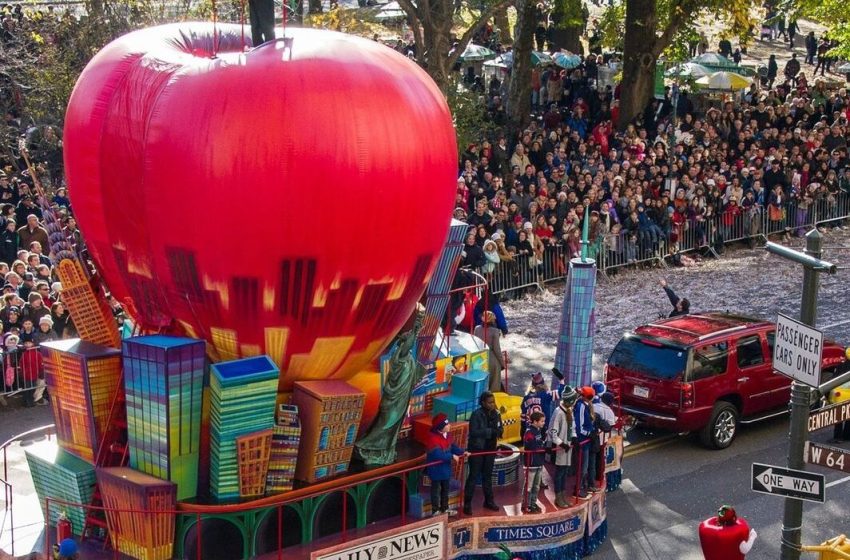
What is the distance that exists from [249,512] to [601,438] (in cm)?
453

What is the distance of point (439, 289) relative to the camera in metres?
16.0

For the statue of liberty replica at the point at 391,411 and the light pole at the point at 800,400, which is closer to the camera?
the light pole at the point at 800,400

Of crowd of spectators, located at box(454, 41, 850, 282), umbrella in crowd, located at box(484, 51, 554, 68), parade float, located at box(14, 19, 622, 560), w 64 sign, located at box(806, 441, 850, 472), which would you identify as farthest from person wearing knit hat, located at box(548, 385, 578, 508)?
umbrella in crowd, located at box(484, 51, 554, 68)

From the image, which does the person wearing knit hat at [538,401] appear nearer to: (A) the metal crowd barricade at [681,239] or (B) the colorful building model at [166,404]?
(B) the colorful building model at [166,404]

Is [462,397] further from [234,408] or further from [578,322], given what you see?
[234,408]

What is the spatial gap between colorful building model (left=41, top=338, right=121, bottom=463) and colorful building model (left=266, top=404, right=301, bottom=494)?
175cm

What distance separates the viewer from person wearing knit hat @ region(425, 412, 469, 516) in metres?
14.4

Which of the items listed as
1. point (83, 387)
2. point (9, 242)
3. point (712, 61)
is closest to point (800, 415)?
point (83, 387)

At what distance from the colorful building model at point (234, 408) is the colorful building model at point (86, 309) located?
2.07 meters

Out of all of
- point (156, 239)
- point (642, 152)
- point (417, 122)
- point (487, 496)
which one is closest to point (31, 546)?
point (156, 239)

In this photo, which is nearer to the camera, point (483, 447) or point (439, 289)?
point (483, 447)

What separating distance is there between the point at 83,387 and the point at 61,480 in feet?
3.50

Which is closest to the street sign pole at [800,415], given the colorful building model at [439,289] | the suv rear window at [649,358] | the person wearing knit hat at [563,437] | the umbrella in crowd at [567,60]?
the person wearing knit hat at [563,437]

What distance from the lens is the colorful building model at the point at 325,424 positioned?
13609 millimetres
